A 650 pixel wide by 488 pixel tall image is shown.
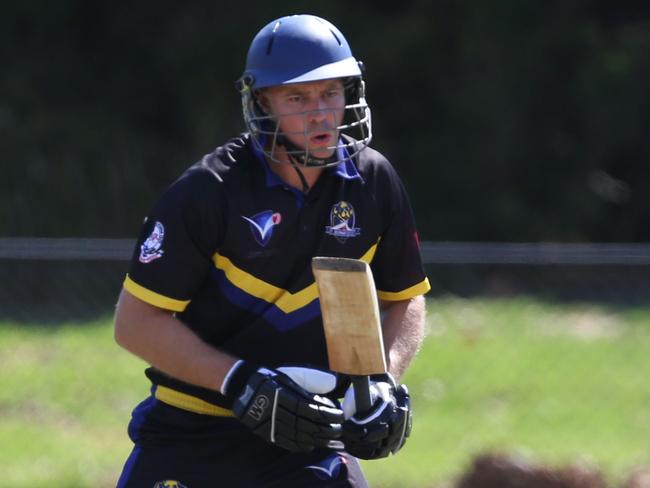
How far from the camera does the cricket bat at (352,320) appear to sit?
11.5 ft

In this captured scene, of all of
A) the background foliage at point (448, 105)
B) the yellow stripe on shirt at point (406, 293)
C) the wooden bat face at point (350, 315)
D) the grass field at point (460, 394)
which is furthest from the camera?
the background foliage at point (448, 105)

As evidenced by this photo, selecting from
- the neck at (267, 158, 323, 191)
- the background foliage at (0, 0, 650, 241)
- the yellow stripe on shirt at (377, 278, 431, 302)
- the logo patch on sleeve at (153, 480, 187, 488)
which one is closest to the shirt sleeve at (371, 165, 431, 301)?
the yellow stripe on shirt at (377, 278, 431, 302)

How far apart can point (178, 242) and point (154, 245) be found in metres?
0.07

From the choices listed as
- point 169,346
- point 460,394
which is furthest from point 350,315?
point 460,394

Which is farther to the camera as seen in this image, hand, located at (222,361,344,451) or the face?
the face

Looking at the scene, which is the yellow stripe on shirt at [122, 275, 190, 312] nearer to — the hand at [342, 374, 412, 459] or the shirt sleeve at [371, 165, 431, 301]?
the hand at [342, 374, 412, 459]

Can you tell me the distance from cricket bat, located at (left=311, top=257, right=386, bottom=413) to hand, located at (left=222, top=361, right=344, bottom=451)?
0.28 feet

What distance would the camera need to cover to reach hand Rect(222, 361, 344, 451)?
3.56 metres

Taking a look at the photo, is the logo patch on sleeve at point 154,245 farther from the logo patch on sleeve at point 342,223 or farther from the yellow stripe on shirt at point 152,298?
the logo patch on sleeve at point 342,223

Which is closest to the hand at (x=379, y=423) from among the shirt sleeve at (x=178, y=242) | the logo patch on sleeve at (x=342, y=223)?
the logo patch on sleeve at (x=342, y=223)

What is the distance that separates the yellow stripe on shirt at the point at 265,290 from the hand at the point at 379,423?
0.33 meters

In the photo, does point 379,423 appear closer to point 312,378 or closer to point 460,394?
point 312,378

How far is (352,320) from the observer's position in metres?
3.57

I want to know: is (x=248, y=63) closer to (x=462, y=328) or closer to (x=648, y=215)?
(x=462, y=328)
